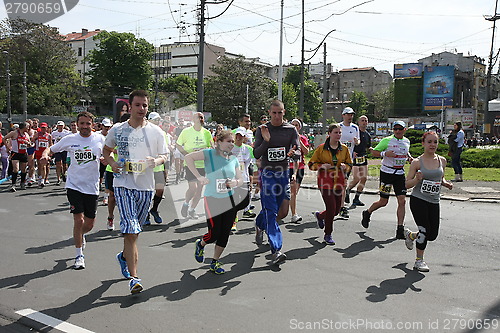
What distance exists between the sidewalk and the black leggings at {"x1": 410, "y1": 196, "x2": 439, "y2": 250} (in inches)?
247

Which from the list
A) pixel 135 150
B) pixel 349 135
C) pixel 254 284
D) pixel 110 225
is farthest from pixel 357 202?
pixel 135 150

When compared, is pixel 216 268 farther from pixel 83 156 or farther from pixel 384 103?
pixel 384 103

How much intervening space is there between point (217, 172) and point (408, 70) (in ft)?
273

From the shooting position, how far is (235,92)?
59719 mm

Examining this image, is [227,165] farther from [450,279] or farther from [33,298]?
[450,279]

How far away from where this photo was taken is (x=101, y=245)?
698 centimetres

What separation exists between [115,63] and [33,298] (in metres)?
61.7

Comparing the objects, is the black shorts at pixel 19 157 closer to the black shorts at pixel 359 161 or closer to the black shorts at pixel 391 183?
the black shorts at pixel 359 161

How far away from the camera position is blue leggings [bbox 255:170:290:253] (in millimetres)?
6062

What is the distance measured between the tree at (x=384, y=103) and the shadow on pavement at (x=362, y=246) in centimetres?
8761

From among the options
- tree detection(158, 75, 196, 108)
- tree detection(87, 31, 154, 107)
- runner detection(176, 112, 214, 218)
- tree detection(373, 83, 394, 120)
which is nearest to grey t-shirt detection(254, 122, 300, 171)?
runner detection(176, 112, 214, 218)

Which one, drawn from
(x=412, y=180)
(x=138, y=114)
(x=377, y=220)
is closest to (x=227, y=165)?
(x=138, y=114)

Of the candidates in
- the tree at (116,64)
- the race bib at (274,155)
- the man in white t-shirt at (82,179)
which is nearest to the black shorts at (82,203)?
the man in white t-shirt at (82,179)

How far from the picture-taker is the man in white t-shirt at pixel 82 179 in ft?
19.0
